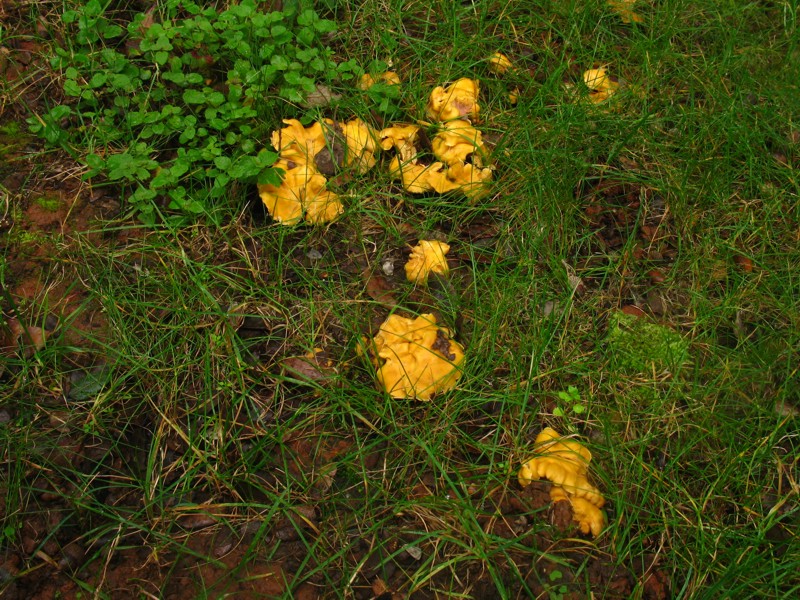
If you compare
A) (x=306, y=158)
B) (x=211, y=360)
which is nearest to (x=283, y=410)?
(x=211, y=360)

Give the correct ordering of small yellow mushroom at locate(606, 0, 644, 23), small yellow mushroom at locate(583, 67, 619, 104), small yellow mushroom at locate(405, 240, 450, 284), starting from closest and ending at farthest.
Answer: small yellow mushroom at locate(405, 240, 450, 284)
small yellow mushroom at locate(583, 67, 619, 104)
small yellow mushroom at locate(606, 0, 644, 23)

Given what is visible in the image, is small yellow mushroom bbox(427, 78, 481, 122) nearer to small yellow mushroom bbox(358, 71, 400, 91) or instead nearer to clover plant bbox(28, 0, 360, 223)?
small yellow mushroom bbox(358, 71, 400, 91)

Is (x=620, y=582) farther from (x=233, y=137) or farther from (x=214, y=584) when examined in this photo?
(x=233, y=137)

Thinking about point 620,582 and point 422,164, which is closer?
point 620,582

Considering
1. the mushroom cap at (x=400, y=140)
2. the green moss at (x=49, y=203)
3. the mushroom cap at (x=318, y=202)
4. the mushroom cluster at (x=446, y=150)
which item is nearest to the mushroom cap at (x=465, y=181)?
the mushroom cluster at (x=446, y=150)

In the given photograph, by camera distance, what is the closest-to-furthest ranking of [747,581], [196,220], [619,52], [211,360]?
[747,581]
[211,360]
[196,220]
[619,52]

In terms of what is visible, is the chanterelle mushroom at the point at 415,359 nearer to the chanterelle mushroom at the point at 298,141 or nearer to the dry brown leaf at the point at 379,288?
the dry brown leaf at the point at 379,288

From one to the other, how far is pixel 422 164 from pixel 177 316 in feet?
4.63

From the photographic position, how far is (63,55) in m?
3.51

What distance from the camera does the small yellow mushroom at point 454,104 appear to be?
140 inches

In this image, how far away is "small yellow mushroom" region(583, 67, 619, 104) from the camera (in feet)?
12.4

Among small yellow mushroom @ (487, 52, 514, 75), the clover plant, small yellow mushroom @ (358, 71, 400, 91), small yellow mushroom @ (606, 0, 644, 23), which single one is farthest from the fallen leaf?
small yellow mushroom @ (606, 0, 644, 23)

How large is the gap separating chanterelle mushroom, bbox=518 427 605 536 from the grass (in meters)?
0.06

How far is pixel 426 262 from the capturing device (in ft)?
10.5
